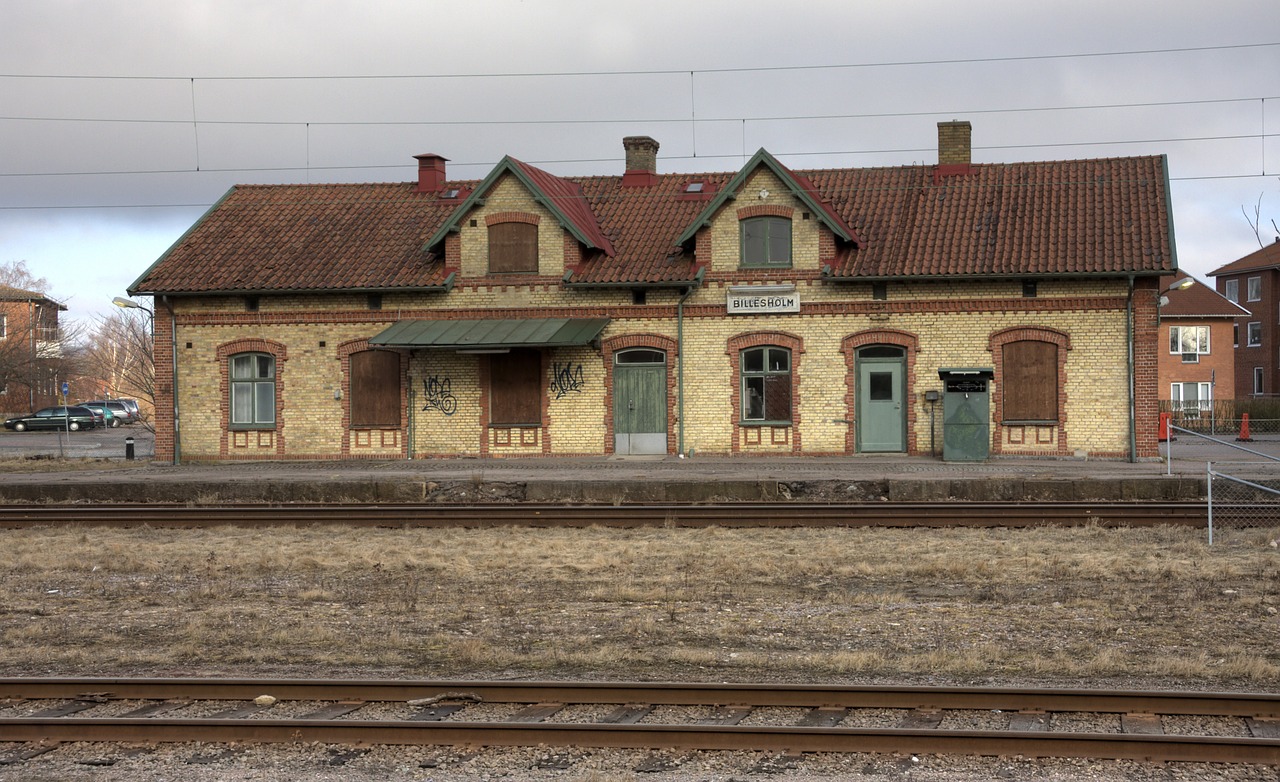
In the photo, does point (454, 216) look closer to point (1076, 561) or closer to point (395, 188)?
point (395, 188)

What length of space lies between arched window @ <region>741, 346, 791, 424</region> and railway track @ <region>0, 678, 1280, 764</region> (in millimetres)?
19224

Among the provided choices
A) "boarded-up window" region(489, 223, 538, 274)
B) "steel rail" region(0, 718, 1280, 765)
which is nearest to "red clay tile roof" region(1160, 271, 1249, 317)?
"boarded-up window" region(489, 223, 538, 274)

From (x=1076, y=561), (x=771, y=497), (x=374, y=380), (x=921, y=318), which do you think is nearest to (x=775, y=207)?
(x=921, y=318)

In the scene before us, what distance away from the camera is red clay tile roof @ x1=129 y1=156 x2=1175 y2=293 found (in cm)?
2622

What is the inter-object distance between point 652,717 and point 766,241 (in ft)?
66.6

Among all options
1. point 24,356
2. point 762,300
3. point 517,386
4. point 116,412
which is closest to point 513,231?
point 517,386

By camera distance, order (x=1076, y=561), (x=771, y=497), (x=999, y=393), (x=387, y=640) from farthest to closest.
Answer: (x=999, y=393) < (x=771, y=497) < (x=1076, y=561) < (x=387, y=640)

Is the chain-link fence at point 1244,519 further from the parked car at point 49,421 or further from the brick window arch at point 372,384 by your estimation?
the parked car at point 49,421

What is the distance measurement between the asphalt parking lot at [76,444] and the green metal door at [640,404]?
13.2 metres

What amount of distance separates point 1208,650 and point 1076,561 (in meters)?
4.40

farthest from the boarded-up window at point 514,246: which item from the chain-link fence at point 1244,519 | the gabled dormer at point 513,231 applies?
the chain-link fence at point 1244,519

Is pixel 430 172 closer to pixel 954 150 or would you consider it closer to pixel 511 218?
pixel 511 218

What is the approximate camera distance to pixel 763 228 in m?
27.4

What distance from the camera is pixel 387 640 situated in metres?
10.5
